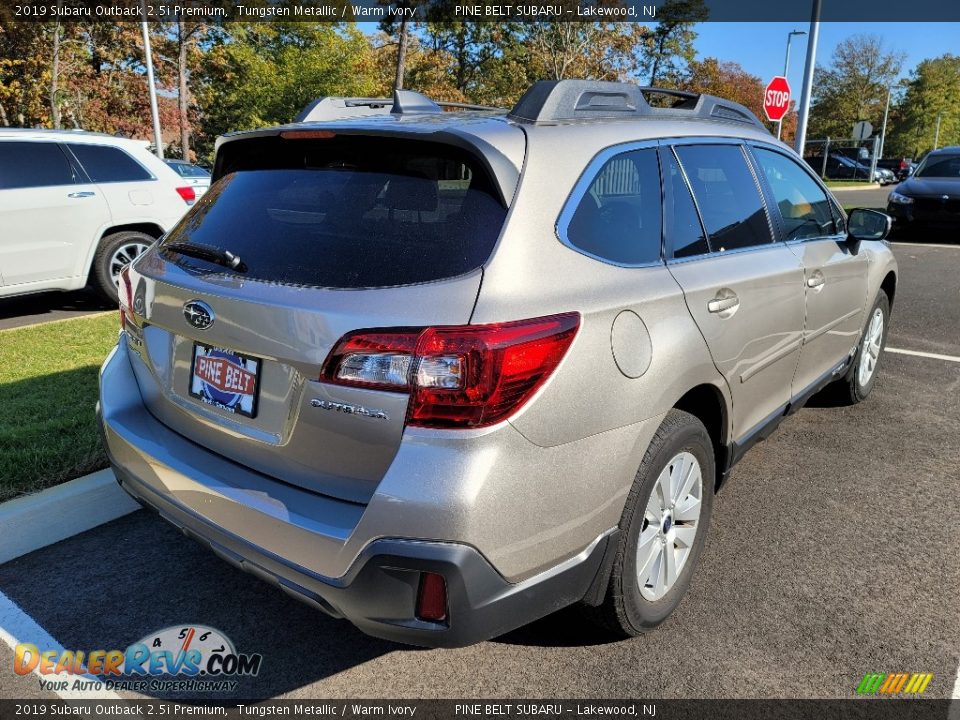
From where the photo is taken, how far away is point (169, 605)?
9.18 ft

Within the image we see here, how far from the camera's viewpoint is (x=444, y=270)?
6.59 ft

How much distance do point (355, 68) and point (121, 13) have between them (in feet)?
52.9

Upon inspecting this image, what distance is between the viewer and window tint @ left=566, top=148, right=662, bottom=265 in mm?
2324

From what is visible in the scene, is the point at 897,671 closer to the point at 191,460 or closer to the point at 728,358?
the point at 728,358

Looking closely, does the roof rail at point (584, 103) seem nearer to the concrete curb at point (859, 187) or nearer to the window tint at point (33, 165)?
the window tint at point (33, 165)

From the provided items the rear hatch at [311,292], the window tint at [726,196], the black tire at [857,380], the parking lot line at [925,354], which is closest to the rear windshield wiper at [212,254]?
the rear hatch at [311,292]

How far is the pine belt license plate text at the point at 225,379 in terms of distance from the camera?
216cm

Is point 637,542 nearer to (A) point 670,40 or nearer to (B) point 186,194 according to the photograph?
(B) point 186,194

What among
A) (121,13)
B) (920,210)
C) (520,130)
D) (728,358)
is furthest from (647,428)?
(121,13)

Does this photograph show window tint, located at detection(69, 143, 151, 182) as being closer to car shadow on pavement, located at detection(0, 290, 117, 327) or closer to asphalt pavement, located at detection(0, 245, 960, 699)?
car shadow on pavement, located at detection(0, 290, 117, 327)

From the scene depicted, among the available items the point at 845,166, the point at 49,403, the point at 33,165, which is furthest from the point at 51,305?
the point at 845,166

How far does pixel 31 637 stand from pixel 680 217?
9.04 ft

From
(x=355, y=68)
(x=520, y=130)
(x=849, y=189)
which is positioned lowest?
(x=849, y=189)

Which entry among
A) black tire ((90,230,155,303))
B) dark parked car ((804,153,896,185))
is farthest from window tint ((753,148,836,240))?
dark parked car ((804,153,896,185))
